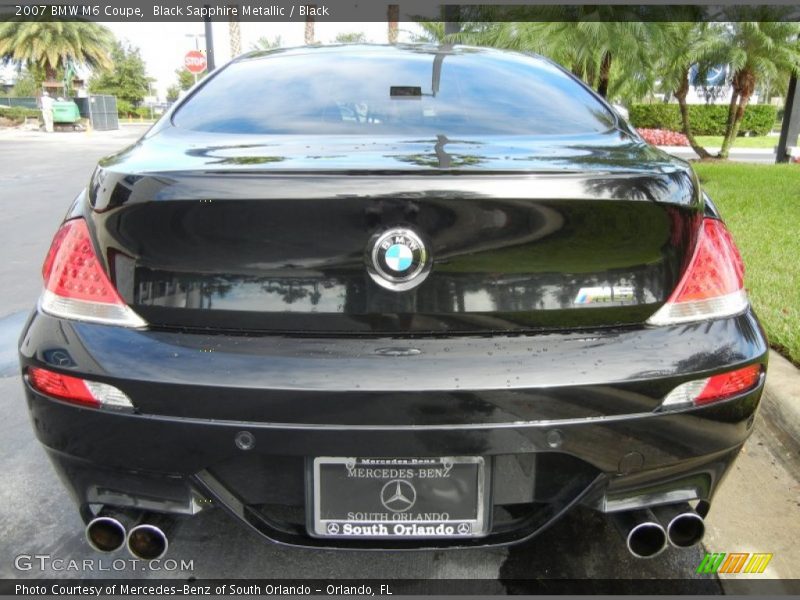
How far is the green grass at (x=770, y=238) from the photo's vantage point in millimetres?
3979

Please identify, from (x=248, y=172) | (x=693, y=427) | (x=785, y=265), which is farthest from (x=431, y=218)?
(x=785, y=265)

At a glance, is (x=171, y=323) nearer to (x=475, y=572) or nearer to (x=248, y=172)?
(x=248, y=172)

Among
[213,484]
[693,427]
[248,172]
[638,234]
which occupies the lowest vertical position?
[213,484]

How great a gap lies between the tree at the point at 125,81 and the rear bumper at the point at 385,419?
71.9m

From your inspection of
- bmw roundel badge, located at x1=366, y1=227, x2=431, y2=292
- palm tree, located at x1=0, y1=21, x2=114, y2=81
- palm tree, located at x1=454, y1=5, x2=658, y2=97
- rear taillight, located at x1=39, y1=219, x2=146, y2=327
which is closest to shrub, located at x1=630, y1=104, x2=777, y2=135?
palm tree, located at x1=454, y1=5, x2=658, y2=97

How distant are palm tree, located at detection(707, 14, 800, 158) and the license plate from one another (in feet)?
57.4

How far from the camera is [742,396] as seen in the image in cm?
176

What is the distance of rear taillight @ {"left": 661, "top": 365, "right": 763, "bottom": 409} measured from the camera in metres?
1.66

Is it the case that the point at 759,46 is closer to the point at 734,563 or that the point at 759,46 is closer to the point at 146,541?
the point at 734,563

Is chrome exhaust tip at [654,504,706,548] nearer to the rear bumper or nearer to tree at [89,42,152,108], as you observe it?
A: the rear bumper

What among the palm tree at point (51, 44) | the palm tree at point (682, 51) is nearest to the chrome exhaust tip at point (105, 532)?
the palm tree at point (682, 51)

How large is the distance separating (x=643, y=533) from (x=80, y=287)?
1503mm

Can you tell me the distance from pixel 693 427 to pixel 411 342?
715 millimetres

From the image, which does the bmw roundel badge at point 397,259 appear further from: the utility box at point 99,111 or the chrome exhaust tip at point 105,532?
the utility box at point 99,111
